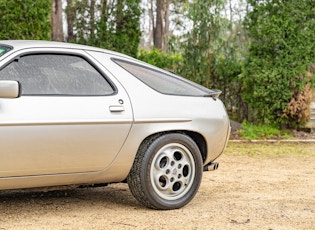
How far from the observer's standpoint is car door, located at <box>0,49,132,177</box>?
513 cm

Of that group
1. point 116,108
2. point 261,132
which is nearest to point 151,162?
point 116,108

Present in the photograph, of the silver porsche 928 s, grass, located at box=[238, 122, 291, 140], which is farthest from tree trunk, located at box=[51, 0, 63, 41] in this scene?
the silver porsche 928 s

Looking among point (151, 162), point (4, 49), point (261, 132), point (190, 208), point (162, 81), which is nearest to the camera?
point (4, 49)

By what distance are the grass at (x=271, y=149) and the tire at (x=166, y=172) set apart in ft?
15.7

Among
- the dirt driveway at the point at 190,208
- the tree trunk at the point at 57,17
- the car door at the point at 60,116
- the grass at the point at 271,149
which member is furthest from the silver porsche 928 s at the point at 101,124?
the tree trunk at the point at 57,17

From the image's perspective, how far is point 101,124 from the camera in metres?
5.52

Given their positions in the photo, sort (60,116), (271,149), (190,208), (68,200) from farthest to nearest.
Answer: (271,149), (68,200), (190,208), (60,116)

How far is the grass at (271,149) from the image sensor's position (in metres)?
10.9

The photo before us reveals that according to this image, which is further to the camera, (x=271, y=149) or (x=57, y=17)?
(x=57, y=17)

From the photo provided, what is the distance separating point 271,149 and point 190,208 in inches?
228

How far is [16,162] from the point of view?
203 inches

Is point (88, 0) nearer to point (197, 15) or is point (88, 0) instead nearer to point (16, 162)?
point (197, 15)

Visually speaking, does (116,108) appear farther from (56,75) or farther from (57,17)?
(57,17)

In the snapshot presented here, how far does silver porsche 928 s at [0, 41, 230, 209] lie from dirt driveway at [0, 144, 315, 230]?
0.29 metres
